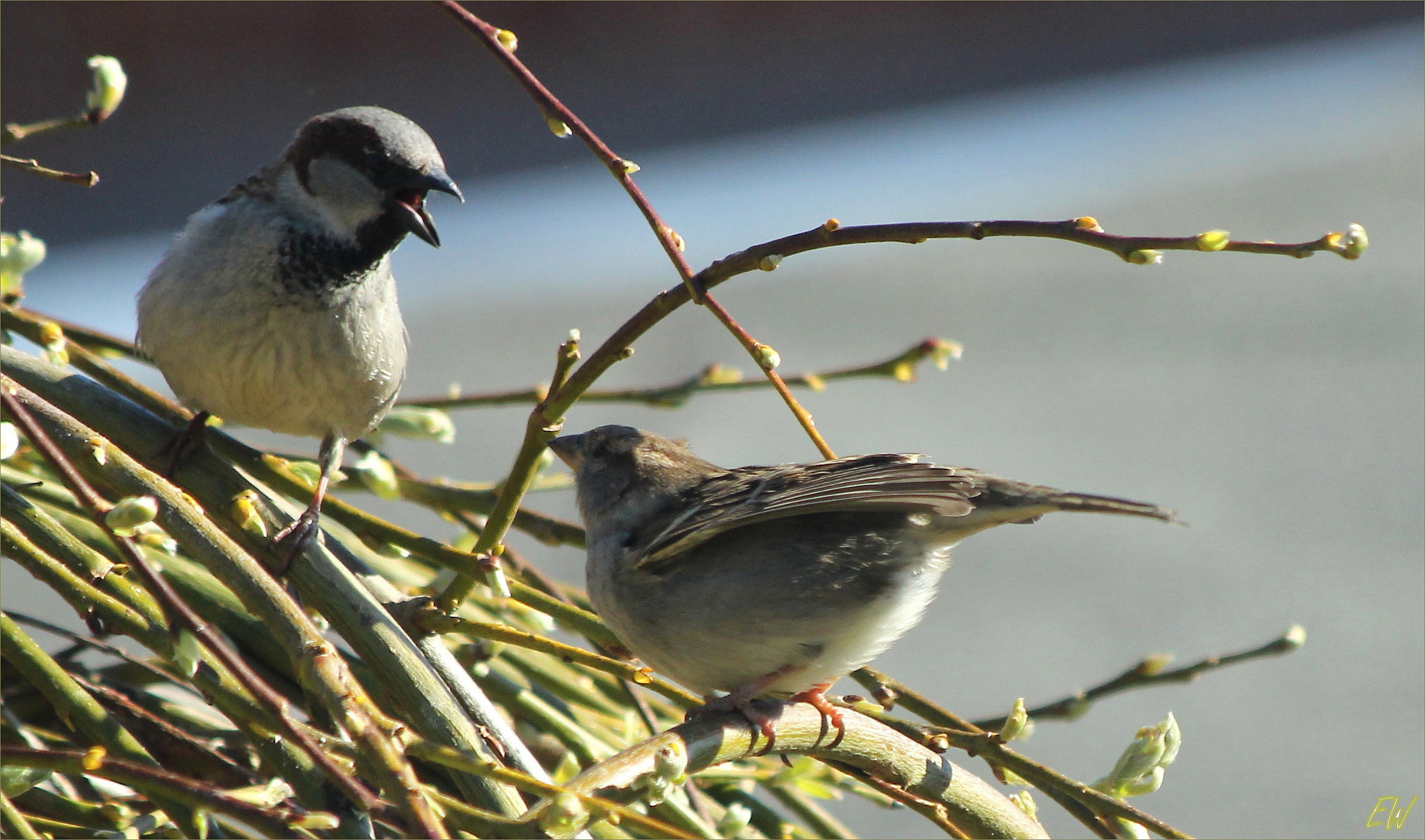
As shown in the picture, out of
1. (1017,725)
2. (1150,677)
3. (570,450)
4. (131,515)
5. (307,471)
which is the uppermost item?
(131,515)

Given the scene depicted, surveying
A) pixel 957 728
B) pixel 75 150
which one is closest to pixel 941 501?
pixel 957 728

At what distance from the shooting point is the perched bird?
54.2 inches

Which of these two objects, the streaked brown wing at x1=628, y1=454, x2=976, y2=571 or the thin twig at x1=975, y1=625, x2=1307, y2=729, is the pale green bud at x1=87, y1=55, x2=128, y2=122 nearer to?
the streaked brown wing at x1=628, y1=454, x2=976, y2=571

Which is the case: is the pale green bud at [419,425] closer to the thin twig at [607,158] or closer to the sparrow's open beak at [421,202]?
the sparrow's open beak at [421,202]

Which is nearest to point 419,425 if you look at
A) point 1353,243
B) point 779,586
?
point 779,586

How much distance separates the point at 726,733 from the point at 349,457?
2.80 ft

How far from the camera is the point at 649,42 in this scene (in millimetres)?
5750

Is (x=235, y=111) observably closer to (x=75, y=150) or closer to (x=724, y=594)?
(x=75, y=150)

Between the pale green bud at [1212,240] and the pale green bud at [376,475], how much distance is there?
729mm

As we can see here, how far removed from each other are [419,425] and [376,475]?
0.46ft

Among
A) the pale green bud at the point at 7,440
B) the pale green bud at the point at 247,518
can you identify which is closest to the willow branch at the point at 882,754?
the pale green bud at the point at 247,518

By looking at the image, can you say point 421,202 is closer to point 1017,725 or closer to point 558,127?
point 558,127

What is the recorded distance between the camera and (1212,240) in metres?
0.73

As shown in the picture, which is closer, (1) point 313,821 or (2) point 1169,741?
(1) point 313,821
